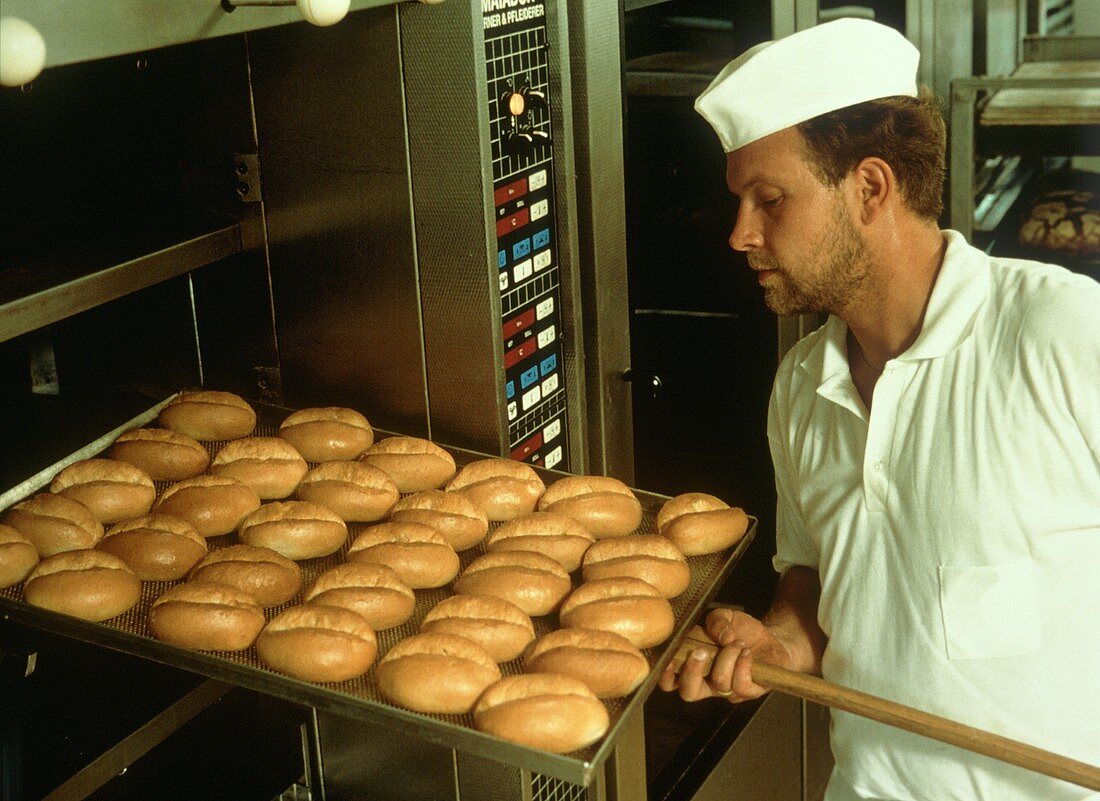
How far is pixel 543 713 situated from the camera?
138 centimetres

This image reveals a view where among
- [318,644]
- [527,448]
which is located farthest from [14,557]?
[527,448]

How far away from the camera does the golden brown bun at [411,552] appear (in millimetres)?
1679

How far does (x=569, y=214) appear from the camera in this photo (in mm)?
2230

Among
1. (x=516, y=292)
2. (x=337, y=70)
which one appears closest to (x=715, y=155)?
(x=516, y=292)

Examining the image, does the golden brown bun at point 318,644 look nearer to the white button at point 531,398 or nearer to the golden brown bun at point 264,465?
the golden brown bun at point 264,465

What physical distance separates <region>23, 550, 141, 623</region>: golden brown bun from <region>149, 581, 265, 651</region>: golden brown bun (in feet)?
0.17

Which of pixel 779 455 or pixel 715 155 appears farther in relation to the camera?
pixel 715 155

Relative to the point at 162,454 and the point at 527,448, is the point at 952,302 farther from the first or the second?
the point at 162,454

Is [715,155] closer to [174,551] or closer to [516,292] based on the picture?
[516,292]

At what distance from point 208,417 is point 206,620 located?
543mm

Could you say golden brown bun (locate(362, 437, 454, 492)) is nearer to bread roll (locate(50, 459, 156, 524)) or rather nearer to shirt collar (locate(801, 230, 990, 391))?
bread roll (locate(50, 459, 156, 524))

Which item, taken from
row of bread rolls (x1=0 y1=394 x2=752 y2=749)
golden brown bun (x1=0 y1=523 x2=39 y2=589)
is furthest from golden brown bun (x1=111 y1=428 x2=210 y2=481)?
golden brown bun (x1=0 y1=523 x2=39 y2=589)

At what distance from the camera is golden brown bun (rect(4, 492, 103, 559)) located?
5.49 feet

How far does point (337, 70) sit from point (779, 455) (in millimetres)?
950
